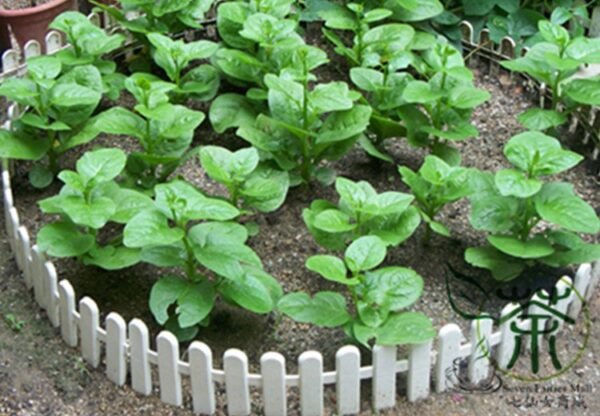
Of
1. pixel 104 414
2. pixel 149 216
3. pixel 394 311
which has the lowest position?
pixel 104 414

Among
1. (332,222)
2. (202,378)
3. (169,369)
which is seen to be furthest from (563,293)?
(169,369)

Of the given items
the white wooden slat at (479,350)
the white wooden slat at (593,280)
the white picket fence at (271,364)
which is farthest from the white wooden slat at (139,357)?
the white wooden slat at (593,280)

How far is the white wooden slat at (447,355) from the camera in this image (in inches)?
147

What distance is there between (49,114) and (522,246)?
6.97 ft

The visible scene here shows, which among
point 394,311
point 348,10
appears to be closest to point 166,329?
point 394,311

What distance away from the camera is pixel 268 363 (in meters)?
3.62

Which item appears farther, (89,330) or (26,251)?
(26,251)

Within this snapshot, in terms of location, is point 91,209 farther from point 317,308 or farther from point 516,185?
point 516,185

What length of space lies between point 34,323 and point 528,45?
122 inches

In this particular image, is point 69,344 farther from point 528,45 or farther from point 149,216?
point 528,45

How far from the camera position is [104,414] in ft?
12.7

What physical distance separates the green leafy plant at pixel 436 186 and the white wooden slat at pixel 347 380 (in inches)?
32.1

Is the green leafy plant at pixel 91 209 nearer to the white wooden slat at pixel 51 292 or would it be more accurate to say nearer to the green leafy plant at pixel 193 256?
the white wooden slat at pixel 51 292

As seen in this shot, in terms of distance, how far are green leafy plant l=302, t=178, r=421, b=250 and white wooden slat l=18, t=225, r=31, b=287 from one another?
1.06 meters
